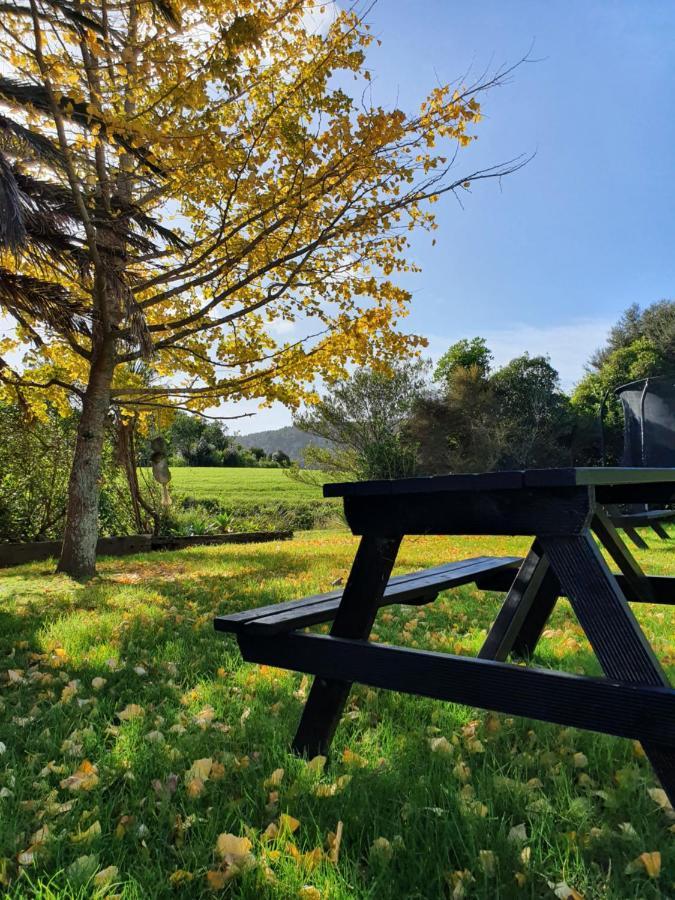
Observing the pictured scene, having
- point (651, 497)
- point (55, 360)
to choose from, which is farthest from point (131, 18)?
point (651, 497)

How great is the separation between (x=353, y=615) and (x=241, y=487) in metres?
28.4

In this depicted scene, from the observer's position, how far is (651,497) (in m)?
2.62

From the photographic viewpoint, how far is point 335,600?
91.0 inches

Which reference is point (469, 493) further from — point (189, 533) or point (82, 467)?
point (189, 533)

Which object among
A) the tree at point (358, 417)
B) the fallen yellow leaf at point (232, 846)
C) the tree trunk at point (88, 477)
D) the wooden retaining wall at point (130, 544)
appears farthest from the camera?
the tree at point (358, 417)

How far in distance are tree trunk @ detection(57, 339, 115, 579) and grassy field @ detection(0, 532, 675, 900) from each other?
3930 millimetres

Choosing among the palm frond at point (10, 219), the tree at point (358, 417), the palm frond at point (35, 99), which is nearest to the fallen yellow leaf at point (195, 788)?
the palm frond at point (10, 219)

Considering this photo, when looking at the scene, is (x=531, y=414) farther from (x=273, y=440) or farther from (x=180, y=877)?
(x=273, y=440)

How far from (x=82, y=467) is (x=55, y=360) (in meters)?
3.26

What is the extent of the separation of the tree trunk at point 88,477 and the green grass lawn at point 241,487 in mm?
15467

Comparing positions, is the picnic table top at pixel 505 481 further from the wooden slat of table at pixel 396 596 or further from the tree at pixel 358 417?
the tree at pixel 358 417

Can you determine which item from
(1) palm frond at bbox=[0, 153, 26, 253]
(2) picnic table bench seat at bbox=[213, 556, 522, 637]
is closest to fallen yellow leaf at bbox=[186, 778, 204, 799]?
(2) picnic table bench seat at bbox=[213, 556, 522, 637]

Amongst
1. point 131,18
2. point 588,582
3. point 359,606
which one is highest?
point 131,18

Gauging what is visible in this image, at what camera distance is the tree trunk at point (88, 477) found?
22.9 ft
